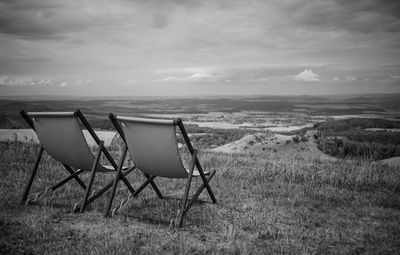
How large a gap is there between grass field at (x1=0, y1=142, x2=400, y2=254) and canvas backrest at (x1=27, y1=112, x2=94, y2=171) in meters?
0.64

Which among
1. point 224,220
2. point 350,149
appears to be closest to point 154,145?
point 224,220

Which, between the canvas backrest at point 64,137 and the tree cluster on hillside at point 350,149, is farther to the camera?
the tree cluster on hillside at point 350,149

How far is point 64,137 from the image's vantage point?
4.07 metres

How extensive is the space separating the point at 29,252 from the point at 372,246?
10.6ft

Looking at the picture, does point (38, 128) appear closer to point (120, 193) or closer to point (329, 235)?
point (120, 193)

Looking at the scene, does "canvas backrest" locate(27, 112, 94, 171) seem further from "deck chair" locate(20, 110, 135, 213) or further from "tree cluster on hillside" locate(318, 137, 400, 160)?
"tree cluster on hillside" locate(318, 137, 400, 160)

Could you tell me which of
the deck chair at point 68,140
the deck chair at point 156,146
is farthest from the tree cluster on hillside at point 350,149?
the deck chair at point 68,140

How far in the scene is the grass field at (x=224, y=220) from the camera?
317cm

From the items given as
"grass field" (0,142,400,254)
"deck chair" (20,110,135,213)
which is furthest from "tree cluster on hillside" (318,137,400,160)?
"deck chair" (20,110,135,213)

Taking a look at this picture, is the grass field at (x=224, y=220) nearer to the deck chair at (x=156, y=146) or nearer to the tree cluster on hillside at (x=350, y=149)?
the deck chair at (x=156, y=146)

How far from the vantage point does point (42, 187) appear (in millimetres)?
5422

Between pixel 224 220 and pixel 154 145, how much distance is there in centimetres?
127

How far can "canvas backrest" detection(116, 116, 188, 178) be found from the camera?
3.57 meters

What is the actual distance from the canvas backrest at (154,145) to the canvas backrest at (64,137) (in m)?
0.55
